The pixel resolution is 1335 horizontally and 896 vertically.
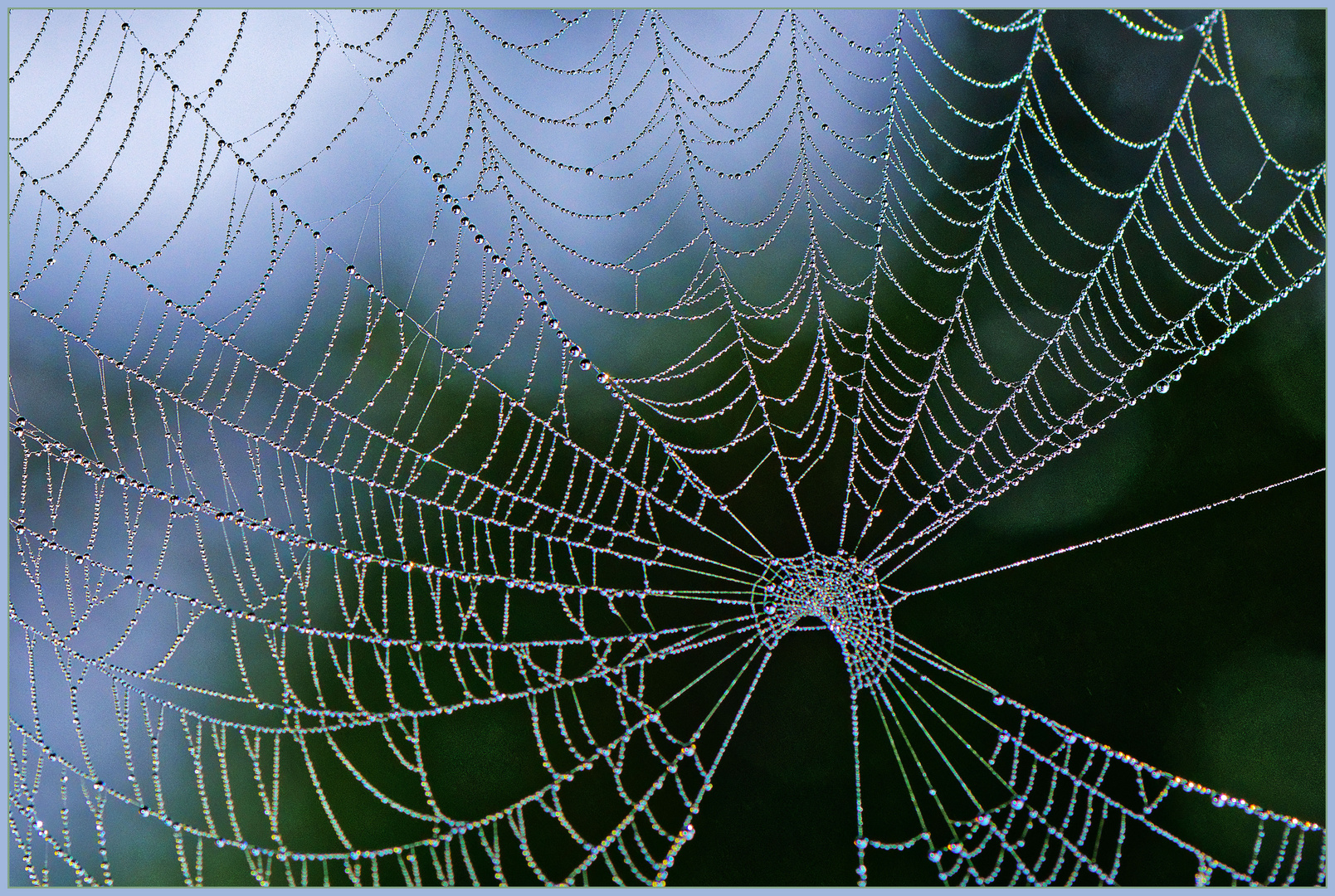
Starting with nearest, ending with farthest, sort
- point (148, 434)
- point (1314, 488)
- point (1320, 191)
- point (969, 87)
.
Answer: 1. point (148, 434)
2. point (1320, 191)
3. point (969, 87)
4. point (1314, 488)

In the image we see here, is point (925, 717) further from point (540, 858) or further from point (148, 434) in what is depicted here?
point (148, 434)

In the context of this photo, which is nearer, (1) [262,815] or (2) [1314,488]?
(1) [262,815]

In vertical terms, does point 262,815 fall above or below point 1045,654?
below

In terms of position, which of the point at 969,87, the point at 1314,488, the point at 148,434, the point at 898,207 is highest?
the point at 969,87

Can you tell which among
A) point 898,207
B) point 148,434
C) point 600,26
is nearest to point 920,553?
point 898,207
